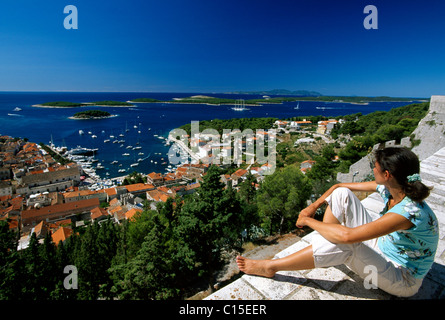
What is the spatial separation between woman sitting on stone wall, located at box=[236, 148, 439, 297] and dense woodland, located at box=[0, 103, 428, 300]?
5.15m

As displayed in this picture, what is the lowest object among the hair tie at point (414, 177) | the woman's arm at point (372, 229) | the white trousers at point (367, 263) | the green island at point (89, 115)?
the white trousers at point (367, 263)

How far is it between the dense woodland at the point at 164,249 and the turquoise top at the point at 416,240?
17.5 ft

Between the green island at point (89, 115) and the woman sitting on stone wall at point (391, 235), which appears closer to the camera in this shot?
the woman sitting on stone wall at point (391, 235)

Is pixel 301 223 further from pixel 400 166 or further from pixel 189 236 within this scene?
pixel 189 236

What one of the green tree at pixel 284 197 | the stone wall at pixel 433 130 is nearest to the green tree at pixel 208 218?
the green tree at pixel 284 197

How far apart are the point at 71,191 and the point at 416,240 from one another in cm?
3057

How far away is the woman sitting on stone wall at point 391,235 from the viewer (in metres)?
1.40

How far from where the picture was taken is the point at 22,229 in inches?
706

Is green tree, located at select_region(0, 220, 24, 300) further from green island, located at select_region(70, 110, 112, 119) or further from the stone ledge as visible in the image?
green island, located at select_region(70, 110, 112, 119)

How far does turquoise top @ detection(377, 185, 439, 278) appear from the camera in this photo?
4.62 feet

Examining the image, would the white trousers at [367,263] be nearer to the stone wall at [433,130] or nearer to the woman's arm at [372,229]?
the woman's arm at [372,229]

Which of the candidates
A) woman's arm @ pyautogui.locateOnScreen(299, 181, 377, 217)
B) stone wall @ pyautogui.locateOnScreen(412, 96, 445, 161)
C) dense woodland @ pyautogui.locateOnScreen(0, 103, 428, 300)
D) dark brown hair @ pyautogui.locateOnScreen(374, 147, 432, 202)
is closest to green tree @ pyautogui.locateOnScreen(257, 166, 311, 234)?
dense woodland @ pyautogui.locateOnScreen(0, 103, 428, 300)

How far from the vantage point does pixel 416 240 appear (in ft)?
4.86
